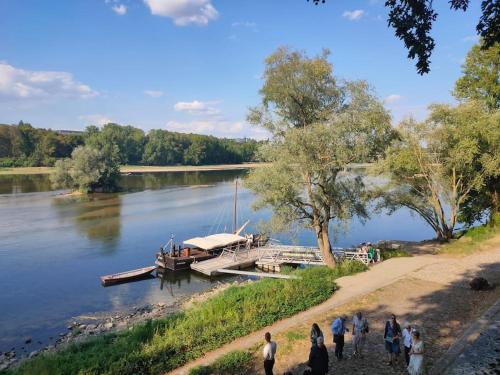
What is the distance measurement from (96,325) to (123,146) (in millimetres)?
143061

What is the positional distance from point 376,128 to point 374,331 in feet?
42.9

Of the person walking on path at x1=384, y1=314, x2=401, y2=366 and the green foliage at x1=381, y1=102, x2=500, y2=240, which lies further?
the green foliage at x1=381, y1=102, x2=500, y2=240

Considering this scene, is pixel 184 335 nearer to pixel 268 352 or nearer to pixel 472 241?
pixel 268 352

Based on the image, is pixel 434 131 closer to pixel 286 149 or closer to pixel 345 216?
pixel 345 216

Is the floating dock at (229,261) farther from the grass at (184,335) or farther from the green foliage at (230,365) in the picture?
the green foliage at (230,365)

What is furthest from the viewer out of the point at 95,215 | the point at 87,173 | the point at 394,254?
the point at 87,173

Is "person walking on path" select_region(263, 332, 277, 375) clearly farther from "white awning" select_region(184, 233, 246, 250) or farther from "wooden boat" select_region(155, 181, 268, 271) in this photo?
"white awning" select_region(184, 233, 246, 250)

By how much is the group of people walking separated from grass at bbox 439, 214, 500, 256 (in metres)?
18.2

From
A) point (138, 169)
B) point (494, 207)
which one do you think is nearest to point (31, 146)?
point (138, 169)

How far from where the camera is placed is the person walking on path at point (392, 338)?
40.7 feet

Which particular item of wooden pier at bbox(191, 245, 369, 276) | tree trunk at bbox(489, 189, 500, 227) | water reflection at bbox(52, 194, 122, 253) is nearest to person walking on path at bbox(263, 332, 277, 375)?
wooden pier at bbox(191, 245, 369, 276)

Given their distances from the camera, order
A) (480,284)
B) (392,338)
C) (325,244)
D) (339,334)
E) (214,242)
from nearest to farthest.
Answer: (392,338)
(339,334)
(480,284)
(325,244)
(214,242)

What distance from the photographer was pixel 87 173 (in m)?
85.9

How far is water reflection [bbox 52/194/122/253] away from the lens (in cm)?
4622
